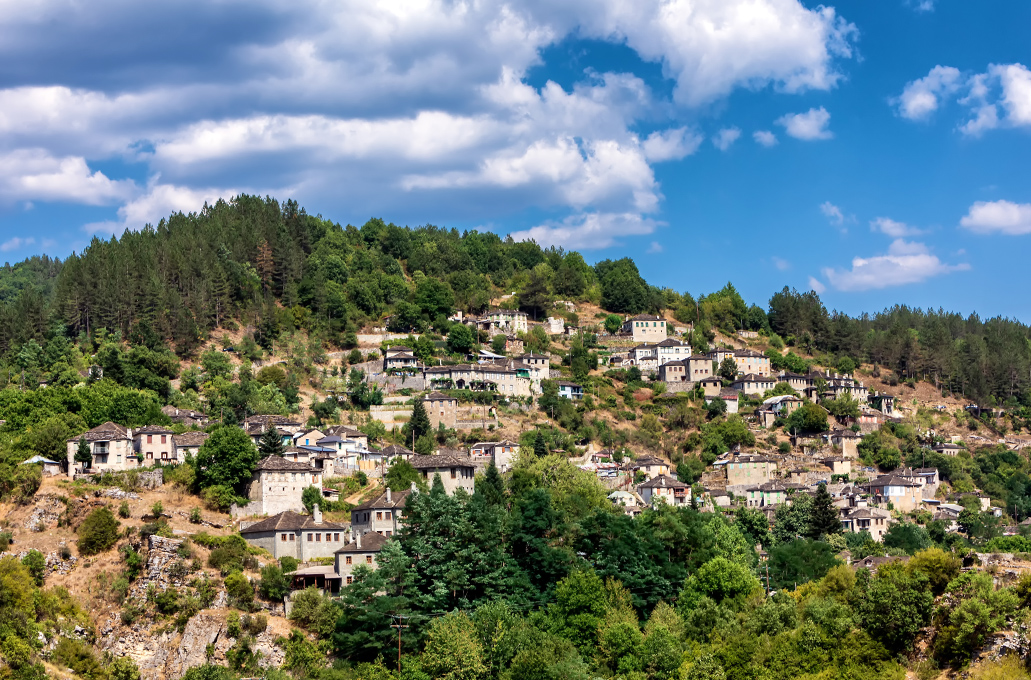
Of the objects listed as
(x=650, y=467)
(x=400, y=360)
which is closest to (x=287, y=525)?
(x=650, y=467)

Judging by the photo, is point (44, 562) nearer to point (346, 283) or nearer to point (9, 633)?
point (9, 633)

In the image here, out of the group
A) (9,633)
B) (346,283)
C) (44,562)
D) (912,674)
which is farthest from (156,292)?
(912,674)

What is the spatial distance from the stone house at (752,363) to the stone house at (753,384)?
16.9ft

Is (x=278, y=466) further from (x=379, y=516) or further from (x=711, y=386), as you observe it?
(x=711, y=386)

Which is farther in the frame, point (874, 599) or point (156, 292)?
point (156, 292)

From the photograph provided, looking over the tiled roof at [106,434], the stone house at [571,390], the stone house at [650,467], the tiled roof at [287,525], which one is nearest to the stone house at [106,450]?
the tiled roof at [106,434]

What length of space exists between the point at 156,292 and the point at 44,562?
4763 cm

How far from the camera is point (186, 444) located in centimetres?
7419

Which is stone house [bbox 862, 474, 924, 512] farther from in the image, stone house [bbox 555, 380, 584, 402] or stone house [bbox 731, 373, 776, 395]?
stone house [bbox 555, 380, 584, 402]

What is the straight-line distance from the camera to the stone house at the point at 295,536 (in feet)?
212

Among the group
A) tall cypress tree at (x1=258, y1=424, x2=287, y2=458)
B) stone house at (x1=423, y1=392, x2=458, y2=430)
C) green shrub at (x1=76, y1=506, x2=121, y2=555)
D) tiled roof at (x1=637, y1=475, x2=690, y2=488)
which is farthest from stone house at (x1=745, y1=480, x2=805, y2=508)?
green shrub at (x1=76, y1=506, x2=121, y2=555)

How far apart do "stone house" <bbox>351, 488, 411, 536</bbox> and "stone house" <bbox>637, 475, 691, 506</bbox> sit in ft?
93.6

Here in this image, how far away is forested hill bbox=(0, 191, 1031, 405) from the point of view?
335ft

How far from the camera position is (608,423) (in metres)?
109
